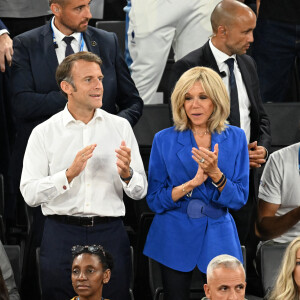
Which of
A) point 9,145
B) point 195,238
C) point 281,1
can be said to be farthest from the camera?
point 281,1

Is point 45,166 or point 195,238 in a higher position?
point 45,166

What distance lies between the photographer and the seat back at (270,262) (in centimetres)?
483

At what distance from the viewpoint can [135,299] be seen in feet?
17.0

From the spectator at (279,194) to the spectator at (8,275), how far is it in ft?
4.65

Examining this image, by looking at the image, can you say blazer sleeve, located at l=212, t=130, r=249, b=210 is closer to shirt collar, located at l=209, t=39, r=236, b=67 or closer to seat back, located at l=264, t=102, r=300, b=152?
shirt collar, located at l=209, t=39, r=236, b=67

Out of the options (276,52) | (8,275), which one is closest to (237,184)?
(8,275)

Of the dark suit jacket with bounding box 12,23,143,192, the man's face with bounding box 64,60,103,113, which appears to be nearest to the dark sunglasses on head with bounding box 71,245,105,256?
the man's face with bounding box 64,60,103,113

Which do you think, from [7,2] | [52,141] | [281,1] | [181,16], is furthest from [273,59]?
[52,141]

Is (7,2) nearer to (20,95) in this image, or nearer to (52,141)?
(20,95)

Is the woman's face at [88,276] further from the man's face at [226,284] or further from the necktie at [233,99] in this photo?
the necktie at [233,99]

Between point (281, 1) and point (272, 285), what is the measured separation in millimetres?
2303

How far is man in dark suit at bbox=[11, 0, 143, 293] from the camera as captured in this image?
5.00 meters

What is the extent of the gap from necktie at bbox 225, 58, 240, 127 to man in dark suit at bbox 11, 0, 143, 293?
52 centimetres

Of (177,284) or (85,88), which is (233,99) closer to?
(85,88)
